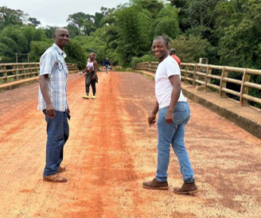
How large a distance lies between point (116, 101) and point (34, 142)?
5277 millimetres

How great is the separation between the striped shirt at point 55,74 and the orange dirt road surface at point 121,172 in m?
0.96

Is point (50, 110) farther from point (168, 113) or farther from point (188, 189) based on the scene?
point (188, 189)

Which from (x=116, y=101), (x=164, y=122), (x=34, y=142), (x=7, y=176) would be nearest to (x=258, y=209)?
(x=164, y=122)

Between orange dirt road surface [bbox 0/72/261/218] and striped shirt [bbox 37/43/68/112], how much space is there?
96 centimetres

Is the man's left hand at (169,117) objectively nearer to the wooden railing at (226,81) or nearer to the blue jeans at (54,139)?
the blue jeans at (54,139)

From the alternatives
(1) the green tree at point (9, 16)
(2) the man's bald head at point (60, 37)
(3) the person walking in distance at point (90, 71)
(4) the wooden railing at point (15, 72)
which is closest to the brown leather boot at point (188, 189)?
(2) the man's bald head at point (60, 37)

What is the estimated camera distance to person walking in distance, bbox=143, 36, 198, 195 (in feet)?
11.6

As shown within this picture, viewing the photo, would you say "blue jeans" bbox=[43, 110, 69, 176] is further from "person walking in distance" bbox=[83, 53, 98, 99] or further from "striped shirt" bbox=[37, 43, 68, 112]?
"person walking in distance" bbox=[83, 53, 98, 99]

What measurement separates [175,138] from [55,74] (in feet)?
5.05

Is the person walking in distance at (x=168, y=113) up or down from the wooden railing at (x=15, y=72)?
up

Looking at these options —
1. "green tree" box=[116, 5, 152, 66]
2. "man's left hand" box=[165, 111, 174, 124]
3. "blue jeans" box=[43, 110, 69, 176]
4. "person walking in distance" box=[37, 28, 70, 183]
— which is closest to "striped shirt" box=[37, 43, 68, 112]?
"person walking in distance" box=[37, 28, 70, 183]

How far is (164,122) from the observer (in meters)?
3.68

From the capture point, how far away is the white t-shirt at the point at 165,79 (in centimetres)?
355

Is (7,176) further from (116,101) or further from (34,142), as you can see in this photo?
(116,101)
